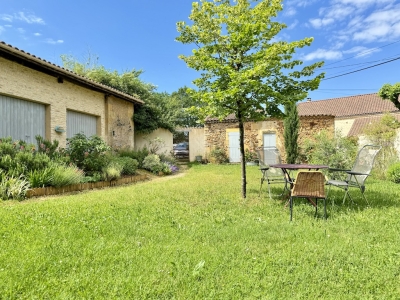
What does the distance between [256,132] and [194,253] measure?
13.9 meters

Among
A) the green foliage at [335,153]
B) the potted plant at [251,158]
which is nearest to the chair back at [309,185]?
the green foliage at [335,153]

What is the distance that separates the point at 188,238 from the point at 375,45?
16.8 metres

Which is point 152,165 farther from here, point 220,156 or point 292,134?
point 292,134

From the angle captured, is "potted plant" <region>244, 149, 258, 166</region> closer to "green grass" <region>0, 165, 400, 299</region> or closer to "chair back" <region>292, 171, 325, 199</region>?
"green grass" <region>0, 165, 400, 299</region>

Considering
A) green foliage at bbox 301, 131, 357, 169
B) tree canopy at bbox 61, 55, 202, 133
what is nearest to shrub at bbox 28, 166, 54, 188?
tree canopy at bbox 61, 55, 202, 133

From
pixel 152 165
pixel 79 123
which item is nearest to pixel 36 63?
pixel 79 123

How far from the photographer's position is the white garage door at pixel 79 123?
964 centimetres

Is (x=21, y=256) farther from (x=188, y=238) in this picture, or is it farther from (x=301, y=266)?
(x=301, y=266)

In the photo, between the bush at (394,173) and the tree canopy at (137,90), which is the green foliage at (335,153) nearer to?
the bush at (394,173)

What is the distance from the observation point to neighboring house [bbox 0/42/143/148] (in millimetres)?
7207

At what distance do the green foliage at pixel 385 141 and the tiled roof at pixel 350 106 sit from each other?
477 inches

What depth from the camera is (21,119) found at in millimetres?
7750

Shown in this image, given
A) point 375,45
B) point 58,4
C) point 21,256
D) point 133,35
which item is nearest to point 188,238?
point 21,256

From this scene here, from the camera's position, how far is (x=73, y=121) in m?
9.86
